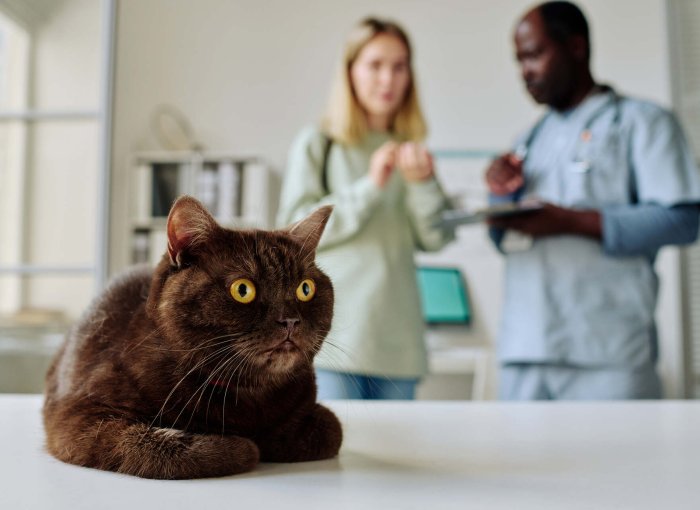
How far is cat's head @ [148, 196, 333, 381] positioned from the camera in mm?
522

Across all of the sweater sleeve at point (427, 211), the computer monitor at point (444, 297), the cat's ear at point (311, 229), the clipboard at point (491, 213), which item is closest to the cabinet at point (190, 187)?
the computer monitor at point (444, 297)

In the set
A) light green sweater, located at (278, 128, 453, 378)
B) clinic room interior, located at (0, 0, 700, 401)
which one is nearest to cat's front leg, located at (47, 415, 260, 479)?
light green sweater, located at (278, 128, 453, 378)

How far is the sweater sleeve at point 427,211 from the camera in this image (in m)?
1.42

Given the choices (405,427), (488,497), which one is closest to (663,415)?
(405,427)

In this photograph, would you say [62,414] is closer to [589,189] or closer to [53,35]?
[589,189]

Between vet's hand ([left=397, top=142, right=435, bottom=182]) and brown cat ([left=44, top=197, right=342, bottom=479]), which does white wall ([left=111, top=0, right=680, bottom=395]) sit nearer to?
vet's hand ([left=397, top=142, right=435, bottom=182])

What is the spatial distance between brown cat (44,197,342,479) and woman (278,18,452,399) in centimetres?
68

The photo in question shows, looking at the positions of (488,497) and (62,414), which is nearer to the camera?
(488,497)

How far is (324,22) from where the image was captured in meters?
3.96

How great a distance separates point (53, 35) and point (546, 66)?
169cm

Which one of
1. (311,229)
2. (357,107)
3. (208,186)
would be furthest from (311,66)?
(311,229)

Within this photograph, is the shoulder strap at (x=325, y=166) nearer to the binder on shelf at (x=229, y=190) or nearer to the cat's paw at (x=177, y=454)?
the cat's paw at (x=177, y=454)

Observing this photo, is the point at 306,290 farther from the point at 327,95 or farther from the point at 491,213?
the point at 327,95

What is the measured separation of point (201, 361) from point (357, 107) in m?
1.03
